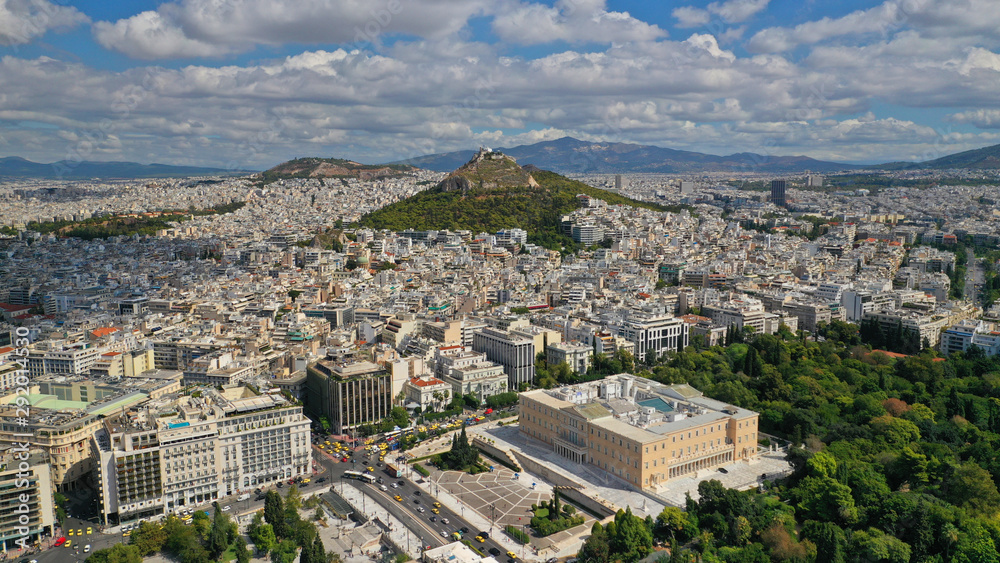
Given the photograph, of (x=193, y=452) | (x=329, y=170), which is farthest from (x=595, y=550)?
(x=329, y=170)

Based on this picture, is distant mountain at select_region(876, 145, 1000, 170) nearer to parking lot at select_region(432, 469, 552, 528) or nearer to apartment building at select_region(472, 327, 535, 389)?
apartment building at select_region(472, 327, 535, 389)

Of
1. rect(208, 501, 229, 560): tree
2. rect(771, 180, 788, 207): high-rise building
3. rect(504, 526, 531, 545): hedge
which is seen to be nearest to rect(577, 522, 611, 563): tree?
rect(504, 526, 531, 545): hedge

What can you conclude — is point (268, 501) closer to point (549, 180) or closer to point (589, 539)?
point (589, 539)

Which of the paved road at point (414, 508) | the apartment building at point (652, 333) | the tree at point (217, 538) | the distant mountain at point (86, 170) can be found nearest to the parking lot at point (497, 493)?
the paved road at point (414, 508)

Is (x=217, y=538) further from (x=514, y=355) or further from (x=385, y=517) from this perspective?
(x=514, y=355)

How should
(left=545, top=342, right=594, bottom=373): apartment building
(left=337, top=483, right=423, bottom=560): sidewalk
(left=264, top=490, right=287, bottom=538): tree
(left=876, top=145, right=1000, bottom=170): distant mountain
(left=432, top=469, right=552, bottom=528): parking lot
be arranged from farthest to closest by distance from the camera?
(left=876, top=145, right=1000, bottom=170): distant mountain < (left=545, top=342, right=594, bottom=373): apartment building < (left=432, top=469, right=552, bottom=528): parking lot < (left=264, top=490, right=287, bottom=538): tree < (left=337, top=483, right=423, bottom=560): sidewalk

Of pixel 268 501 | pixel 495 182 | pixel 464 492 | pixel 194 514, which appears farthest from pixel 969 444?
pixel 495 182

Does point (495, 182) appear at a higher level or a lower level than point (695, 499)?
higher
